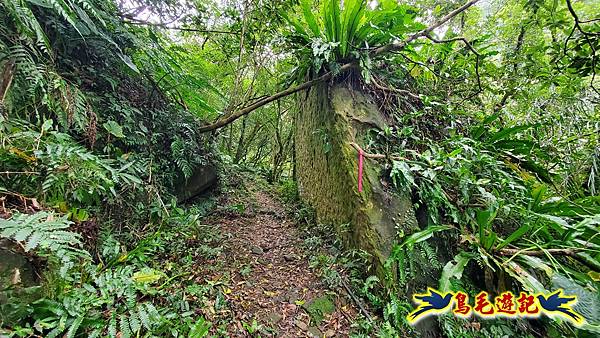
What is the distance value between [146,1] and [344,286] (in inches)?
126

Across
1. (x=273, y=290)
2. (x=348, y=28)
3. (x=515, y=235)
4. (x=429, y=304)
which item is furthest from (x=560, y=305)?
(x=348, y=28)

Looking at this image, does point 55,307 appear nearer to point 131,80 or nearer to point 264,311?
point 264,311

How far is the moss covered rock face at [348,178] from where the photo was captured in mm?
2244

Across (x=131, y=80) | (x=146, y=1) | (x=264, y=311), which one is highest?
(x=146, y=1)

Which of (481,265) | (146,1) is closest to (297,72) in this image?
(146,1)

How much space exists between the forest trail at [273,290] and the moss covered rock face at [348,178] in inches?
19.6

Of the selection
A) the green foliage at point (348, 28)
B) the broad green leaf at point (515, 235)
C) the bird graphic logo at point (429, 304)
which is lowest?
the bird graphic logo at point (429, 304)

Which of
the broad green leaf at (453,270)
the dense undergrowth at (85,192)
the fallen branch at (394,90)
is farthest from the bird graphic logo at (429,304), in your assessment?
the fallen branch at (394,90)

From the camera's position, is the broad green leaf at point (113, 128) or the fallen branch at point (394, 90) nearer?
the broad green leaf at point (113, 128)

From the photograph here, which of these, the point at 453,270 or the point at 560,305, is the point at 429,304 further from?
A: the point at 560,305

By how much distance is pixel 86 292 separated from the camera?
1.35 meters

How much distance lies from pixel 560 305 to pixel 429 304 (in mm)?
706

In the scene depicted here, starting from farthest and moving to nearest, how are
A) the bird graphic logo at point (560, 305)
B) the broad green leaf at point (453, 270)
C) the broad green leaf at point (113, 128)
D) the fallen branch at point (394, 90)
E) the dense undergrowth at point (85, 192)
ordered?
the fallen branch at point (394, 90), the broad green leaf at point (113, 128), the broad green leaf at point (453, 270), the bird graphic logo at point (560, 305), the dense undergrowth at point (85, 192)

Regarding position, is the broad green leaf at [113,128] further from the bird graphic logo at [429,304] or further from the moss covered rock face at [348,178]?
the bird graphic logo at [429,304]
